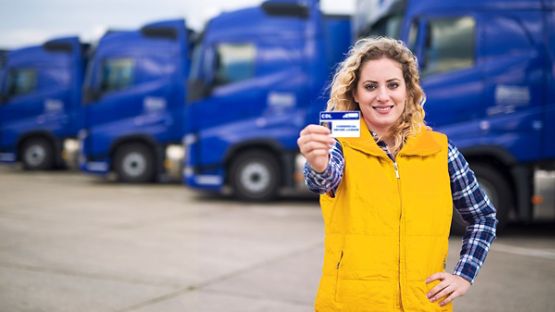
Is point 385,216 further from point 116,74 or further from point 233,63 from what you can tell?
point 116,74

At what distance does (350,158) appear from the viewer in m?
1.79

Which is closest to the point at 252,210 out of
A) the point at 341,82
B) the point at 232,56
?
the point at 232,56

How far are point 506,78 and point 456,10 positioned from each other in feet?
3.19

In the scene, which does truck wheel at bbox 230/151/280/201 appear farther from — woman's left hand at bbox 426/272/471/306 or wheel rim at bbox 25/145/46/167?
woman's left hand at bbox 426/272/471/306

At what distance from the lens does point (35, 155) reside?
50.4 ft

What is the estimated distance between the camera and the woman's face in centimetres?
190

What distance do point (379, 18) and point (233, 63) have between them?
2.73 metres

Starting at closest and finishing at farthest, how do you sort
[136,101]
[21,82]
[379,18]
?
[379,18]
[136,101]
[21,82]

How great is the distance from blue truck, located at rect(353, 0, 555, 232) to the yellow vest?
207 inches

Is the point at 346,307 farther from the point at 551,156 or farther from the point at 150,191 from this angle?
the point at 150,191

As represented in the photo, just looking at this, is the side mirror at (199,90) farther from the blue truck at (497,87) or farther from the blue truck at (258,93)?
the blue truck at (497,87)

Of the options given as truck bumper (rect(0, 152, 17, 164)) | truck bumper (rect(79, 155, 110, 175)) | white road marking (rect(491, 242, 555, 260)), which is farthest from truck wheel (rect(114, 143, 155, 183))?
white road marking (rect(491, 242, 555, 260))

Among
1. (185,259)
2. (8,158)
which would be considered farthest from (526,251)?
(8,158)

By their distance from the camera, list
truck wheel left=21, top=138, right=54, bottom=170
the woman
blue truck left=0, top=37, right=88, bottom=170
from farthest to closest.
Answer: truck wheel left=21, top=138, right=54, bottom=170, blue truck left=0, top=37, right=88, bottom=170, the woman
